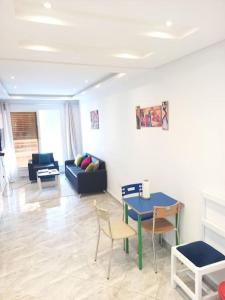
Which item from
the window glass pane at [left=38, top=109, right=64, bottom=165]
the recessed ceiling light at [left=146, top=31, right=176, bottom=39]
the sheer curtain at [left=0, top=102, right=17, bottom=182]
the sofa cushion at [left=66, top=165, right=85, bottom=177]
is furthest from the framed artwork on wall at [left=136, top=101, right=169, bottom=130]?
the sheer curtain at [left=0, top=102, right=17, bottom=182]

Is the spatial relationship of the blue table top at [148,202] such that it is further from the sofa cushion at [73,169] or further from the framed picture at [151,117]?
the sofa cushion at [73,169]

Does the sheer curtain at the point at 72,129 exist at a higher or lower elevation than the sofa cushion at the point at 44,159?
higher

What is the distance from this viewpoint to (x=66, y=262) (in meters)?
2.92

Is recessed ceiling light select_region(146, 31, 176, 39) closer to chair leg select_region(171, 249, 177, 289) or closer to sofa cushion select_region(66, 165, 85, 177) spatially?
chair leg select_region(171, 249, 177, 289)

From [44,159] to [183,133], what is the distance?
17.6ft

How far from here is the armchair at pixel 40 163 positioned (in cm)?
675

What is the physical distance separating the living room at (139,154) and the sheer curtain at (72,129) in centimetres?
338

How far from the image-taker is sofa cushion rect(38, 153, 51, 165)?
7.15 m

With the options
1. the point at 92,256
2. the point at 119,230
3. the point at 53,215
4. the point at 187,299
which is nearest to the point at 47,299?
the point at 92,256

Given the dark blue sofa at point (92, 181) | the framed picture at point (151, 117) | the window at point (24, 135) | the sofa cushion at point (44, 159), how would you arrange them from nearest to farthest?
1. the framed picture at point (151, 117)
2. the dark blue sofa at point (92, 181)
3. the sofa cushion at point (44, 159)
4. the window at point (24, 135)

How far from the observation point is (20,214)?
4.43 m

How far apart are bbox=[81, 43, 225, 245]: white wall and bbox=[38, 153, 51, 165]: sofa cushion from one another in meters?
3.43

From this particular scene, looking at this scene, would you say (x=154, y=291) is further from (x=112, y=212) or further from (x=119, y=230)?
(x=112, y=212)

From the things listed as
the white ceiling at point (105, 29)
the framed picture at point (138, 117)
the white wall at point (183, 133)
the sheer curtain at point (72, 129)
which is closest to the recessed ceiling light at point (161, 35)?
the white ceiling at point (105, 29)
